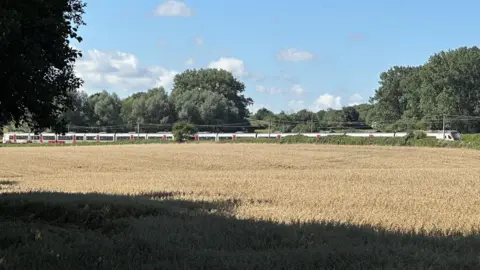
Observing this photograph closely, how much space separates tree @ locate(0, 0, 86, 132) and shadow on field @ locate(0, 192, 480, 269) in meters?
2.42

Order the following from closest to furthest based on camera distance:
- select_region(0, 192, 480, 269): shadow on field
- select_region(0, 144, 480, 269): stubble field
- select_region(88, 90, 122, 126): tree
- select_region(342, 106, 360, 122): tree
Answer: select_region(0, 192, 480, 269): shadow on field → select_region(0, 144, 480, 269): stubble field → select_region(88, 90, 122, 126): tree → select_region(342, 106, 360, 122): tree

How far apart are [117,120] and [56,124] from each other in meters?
156

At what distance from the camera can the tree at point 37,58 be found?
9625 millimetres

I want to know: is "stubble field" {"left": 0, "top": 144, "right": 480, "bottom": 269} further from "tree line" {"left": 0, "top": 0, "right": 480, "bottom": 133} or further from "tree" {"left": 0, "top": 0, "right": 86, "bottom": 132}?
"tree line" {"left": 0, "top": 0, "right": 480, "bottom": 133}

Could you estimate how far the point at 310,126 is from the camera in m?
172

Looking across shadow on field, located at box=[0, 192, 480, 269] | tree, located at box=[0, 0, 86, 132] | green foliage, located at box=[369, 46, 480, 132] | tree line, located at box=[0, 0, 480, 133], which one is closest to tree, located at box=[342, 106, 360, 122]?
tree line, located at box=[0, 0, 480, 133]

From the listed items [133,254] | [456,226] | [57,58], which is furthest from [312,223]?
[57,58]

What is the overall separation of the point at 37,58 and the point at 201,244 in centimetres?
482

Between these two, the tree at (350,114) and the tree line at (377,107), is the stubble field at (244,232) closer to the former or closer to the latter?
the tree line at (377,107)

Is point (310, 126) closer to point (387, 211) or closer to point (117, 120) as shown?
point (117, 120)

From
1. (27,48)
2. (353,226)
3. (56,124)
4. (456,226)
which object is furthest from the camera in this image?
(56,124)

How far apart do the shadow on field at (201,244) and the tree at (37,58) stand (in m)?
2.42

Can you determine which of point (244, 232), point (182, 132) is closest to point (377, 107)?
point (182, 132)

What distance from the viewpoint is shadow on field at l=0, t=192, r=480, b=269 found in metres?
7.05
